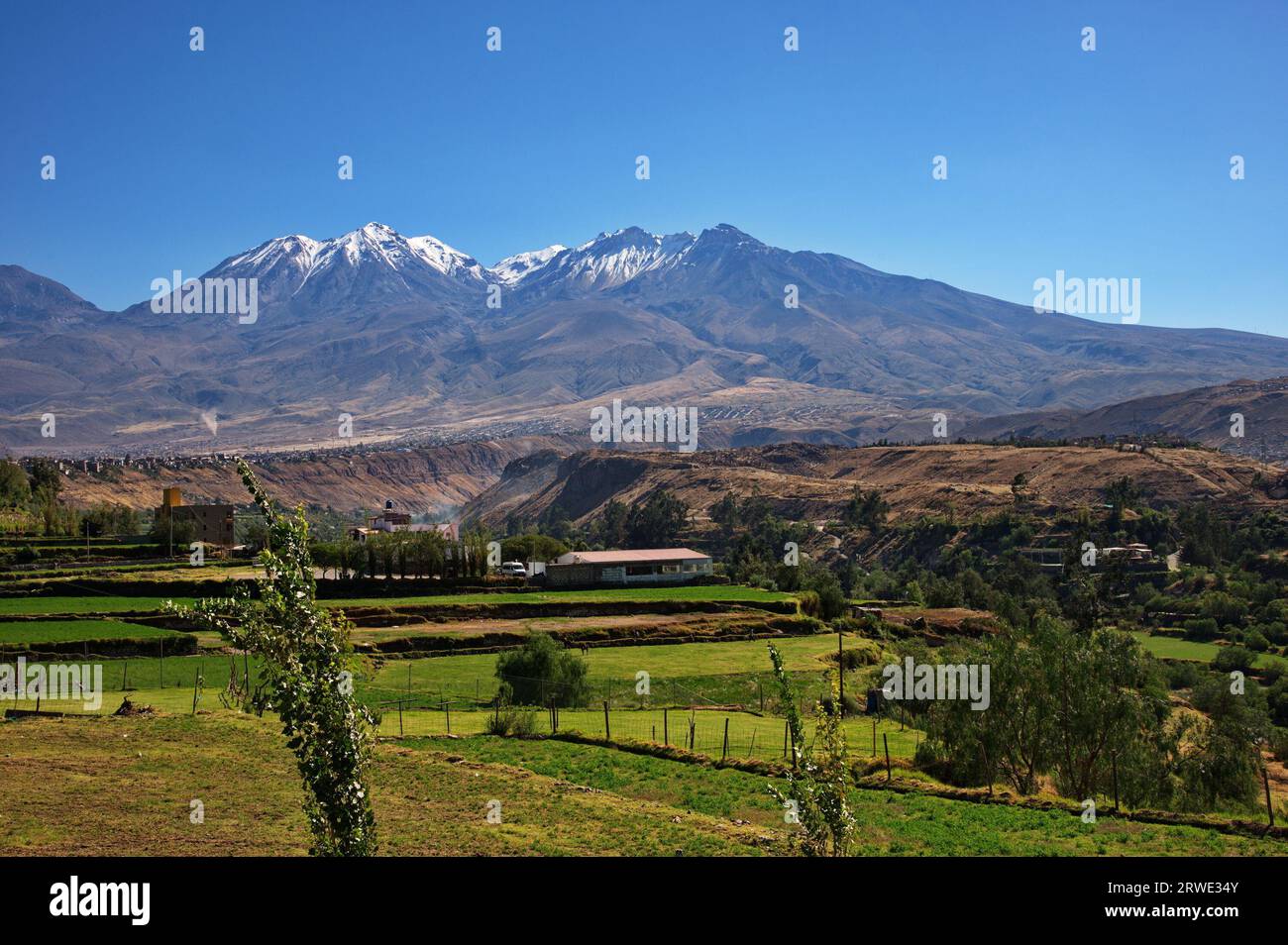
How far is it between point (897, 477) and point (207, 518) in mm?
97979

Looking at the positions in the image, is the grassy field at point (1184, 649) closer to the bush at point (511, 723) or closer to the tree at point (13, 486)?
the bush at point (511, 723)

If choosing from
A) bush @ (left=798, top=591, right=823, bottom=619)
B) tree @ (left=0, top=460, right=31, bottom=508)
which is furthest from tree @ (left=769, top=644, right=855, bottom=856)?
tree @ (left=0, top=460, right=31, bottom=508)

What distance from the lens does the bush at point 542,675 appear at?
38688mm

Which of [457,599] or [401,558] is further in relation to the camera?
[401,558]

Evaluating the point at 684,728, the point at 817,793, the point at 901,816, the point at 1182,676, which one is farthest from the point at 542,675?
the point at 1182,676

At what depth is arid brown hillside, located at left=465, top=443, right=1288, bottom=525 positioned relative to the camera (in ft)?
411

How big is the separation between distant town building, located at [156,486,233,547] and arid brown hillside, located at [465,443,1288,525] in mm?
67520

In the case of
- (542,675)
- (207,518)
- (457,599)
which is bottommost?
(542,675)

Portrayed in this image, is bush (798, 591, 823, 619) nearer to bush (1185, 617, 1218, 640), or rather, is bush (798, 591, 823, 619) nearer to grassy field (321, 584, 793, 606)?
grassy field (321, 584, 793, 606)

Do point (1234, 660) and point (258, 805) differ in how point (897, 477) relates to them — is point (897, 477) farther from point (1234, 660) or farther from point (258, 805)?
point (258, 805)

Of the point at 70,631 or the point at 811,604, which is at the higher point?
the point at 70,631

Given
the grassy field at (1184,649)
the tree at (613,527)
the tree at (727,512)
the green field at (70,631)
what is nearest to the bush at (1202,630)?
the grassy field at (1184,649)

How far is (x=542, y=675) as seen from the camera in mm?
→ 40219
